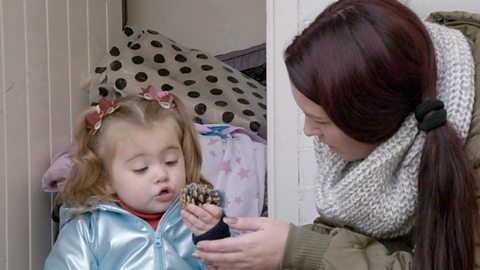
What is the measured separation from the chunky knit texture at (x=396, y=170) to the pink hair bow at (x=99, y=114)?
2.12 feet

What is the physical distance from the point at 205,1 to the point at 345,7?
1.84 m

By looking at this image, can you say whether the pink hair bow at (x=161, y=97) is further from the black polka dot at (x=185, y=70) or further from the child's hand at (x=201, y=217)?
the black polka dot at (x=185, y=70)

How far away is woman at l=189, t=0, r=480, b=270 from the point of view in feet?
4.25

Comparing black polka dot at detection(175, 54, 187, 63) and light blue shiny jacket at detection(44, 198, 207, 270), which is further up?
black polka dot at detection(175, 54, 187, 63)

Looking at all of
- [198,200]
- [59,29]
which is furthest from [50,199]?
[198,200]

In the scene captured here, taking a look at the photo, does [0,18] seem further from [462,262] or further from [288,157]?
[462,262]

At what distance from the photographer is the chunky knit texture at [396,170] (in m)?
1.33

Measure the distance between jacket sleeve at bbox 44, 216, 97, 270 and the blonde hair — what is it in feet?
0.18

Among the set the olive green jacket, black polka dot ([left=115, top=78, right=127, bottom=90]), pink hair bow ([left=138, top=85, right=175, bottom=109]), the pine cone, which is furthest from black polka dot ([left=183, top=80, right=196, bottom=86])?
the olive green jacket

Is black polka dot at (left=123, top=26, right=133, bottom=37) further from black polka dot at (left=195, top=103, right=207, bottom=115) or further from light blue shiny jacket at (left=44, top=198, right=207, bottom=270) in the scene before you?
light blue shiny jacket at (left=44, top=198, right=207, bottom=270)

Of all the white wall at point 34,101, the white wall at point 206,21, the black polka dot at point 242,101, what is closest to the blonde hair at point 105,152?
the white wall at point 34,101

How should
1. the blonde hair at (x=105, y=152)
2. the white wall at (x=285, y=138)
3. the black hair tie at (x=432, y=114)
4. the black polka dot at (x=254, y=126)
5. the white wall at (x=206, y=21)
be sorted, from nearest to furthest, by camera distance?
the black hair tie at (x=432, y=114) → the blonde hair at (x=105, y=152) → the white wall at (x=285, y=138) → the black polka dot at (x=254, y=126) → the white wall at (x=206, y=21)

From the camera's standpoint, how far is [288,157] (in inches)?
83.5

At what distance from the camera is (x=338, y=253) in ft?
4.60
